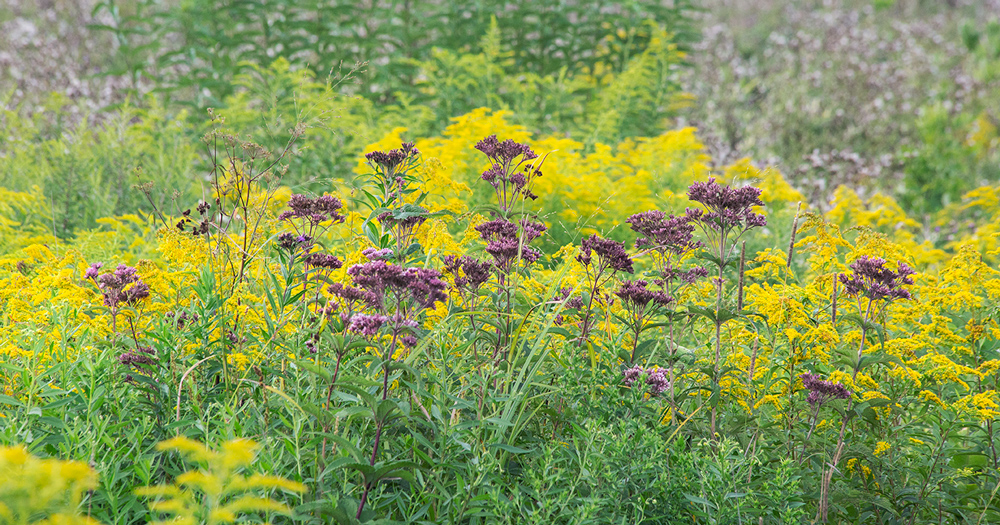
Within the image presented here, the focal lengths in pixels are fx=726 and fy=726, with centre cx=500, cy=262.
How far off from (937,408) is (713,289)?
0.84 metres

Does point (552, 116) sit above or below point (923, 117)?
above

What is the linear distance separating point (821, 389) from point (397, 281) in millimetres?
1235

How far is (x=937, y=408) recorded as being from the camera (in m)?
2.48

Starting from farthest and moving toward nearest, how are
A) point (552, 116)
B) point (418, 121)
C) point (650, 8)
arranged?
point (650, 8) → point (552, 116) → point (418, 121)

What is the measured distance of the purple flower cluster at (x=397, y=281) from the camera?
69.4 inches

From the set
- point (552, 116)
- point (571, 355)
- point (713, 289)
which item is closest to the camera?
point (571, 355)

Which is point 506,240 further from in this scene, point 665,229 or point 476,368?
point 665,229

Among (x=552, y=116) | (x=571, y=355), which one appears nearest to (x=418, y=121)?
(x=552, y=116)

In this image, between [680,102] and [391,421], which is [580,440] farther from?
[680,102]

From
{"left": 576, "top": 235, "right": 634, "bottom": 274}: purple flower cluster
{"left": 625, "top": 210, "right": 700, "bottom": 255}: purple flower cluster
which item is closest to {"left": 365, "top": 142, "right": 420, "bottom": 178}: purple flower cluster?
{"left": 576, "top": 235, "right": 634, "bottom": 274}: purple flower cluster

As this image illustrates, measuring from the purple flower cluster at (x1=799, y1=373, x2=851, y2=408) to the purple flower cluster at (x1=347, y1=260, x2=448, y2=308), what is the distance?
3.56 feet

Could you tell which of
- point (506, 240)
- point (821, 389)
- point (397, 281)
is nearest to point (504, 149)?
point (506, 240)

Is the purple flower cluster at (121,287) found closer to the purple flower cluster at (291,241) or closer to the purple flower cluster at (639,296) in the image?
the purple flower cluster at (291,241)

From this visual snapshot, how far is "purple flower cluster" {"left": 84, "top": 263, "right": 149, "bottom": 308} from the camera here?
2.15 m
